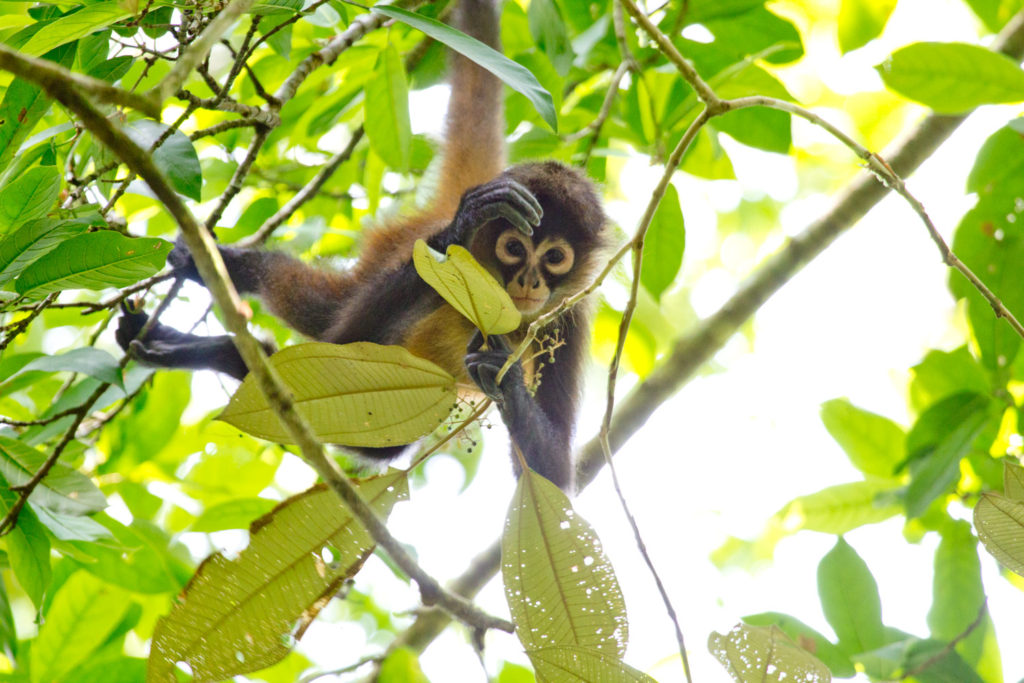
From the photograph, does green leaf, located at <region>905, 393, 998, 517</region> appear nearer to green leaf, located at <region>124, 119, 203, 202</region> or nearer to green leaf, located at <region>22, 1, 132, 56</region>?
green leaf, located at <region>124, 119, 203, 202</region>

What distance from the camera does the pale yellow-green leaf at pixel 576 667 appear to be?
1587 mm

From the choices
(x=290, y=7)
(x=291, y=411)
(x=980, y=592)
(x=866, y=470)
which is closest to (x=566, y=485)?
(x=866, y=470)

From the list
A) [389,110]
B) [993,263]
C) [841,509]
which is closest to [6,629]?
[389,110]

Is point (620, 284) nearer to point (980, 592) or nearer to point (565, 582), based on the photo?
point (980, 592)

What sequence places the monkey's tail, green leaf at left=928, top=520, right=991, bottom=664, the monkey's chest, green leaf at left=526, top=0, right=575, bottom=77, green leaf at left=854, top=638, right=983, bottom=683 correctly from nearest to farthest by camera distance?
green leaf at left=854, top=638, right=983, bottom=683, green leaf at left=526, top=0, right=575, bottom=77, green leaf at left=928, top=520, right=991, bottom=664, the monkey's chest, the monkey's tail

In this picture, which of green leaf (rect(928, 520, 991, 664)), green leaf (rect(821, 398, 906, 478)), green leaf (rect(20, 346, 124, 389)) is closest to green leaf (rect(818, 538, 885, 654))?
green leaf (rect(928, 520, 991, 664))

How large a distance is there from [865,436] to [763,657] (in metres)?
2.42

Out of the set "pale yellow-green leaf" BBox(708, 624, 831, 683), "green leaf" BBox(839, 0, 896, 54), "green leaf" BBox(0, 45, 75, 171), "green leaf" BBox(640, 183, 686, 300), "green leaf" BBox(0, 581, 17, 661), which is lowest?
"pale yellow-green leaf" BBox(708, 624, 831, 683)

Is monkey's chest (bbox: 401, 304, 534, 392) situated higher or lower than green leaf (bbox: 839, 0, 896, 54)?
lower

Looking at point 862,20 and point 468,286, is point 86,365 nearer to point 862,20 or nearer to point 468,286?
point 468,286

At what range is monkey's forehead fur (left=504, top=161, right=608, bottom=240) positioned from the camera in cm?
381

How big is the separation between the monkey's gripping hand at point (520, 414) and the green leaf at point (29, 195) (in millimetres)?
1226

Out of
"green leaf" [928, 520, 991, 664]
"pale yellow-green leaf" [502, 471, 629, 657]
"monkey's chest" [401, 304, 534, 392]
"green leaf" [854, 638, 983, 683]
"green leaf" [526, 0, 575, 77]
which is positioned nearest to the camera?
"pale yellow-green leaf" [502, 471, 629, 657]

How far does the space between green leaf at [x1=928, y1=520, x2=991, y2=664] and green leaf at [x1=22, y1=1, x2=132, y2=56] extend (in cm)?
349
